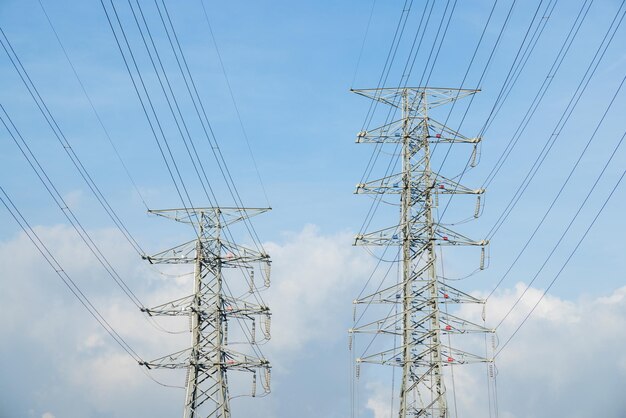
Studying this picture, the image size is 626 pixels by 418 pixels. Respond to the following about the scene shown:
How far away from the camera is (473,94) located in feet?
177

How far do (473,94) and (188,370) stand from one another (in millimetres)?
22714

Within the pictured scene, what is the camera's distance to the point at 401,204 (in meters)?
51.4

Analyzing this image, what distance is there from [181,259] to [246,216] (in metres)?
4.83

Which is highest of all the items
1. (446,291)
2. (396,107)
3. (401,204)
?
(396,107)

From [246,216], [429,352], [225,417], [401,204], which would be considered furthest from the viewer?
[246,216]

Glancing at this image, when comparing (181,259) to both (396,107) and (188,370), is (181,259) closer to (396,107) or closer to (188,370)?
(188,370)

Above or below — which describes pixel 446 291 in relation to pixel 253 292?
below

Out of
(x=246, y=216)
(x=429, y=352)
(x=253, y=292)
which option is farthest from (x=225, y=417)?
(x=429, y=352)

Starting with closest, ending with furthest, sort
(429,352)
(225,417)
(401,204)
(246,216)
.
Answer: (429,352)
(401,204)
(225,417)
(246,216)

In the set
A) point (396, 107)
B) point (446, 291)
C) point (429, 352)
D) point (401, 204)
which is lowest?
point (429, 352)

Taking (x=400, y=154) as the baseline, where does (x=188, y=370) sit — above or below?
below

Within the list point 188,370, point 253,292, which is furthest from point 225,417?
point 253,292

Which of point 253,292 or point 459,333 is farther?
point 253,292

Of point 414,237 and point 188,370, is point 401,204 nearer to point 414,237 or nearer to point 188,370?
point 414,237
